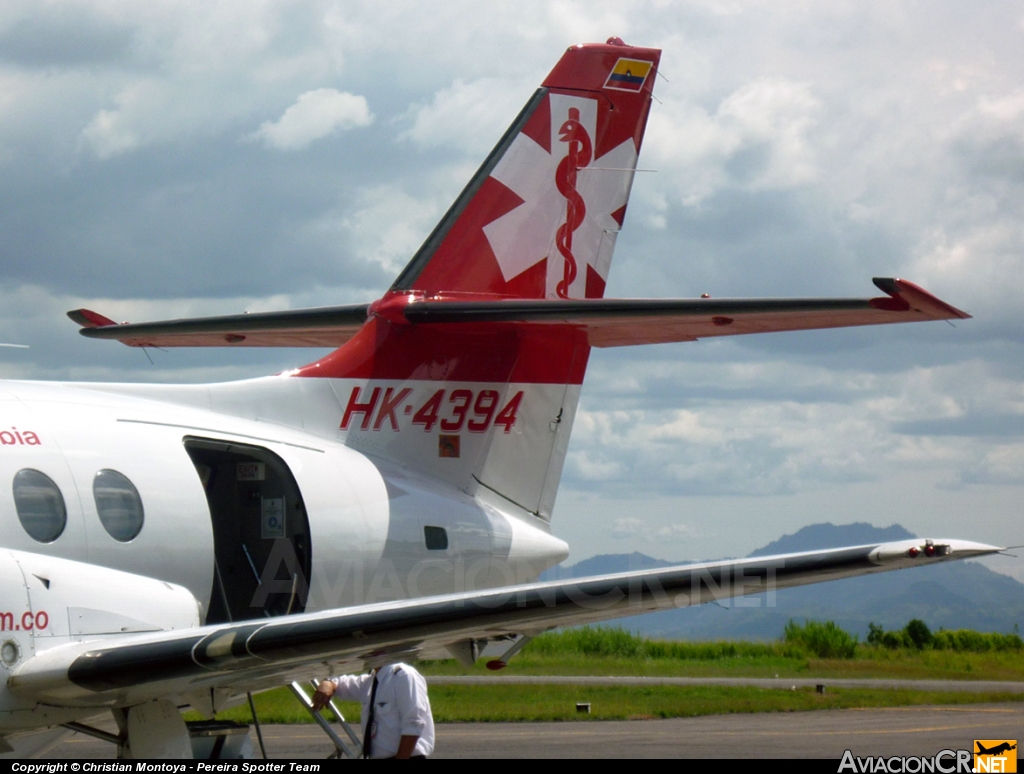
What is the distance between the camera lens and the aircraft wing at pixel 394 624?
195 inches

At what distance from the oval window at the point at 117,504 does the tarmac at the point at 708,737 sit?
16.8ft

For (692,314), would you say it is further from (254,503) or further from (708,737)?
(708,737)

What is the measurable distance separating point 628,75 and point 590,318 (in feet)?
9.26

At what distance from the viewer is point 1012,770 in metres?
7.52

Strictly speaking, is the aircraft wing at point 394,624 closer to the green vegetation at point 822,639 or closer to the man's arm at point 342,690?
the man's arm at point 342,690

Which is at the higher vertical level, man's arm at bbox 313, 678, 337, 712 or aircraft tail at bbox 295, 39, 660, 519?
aircraft tail at bbox 295, 39, 660, 519

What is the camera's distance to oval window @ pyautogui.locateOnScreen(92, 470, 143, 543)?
5.93 metres

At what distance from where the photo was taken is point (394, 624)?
4.99 meters

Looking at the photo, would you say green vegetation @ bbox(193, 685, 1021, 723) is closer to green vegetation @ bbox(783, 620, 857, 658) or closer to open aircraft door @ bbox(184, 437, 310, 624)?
green vegetation @ bbox(783, 620, 857, 658)

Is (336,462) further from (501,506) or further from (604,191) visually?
(604,191)

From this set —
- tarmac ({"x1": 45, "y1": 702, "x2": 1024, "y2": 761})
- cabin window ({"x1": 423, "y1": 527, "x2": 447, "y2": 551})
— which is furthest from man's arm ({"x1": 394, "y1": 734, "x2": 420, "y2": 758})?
tarmac ({"x1": 45, "y1": 702, "x2": 1024, "y2": 761})

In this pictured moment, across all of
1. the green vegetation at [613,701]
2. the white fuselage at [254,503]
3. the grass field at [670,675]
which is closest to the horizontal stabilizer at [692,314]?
the white fuselage at [254,503]

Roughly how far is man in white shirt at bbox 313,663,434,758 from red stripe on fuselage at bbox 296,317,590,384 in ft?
7.36

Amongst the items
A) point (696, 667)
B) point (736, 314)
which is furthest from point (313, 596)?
point (696, 667)
